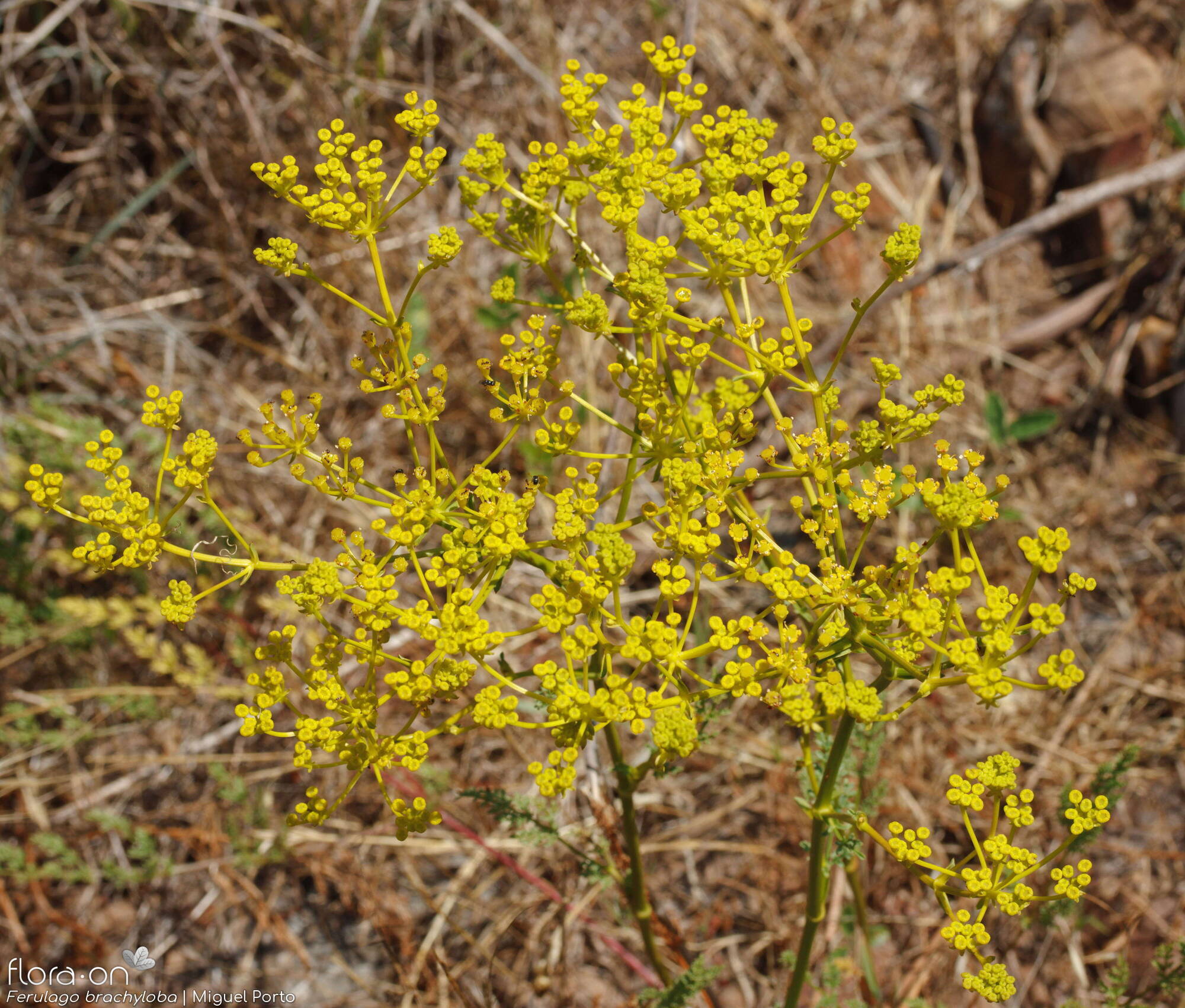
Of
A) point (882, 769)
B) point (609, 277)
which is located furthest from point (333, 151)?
point (882, 769)

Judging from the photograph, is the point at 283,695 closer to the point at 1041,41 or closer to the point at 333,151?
the point at 333,151

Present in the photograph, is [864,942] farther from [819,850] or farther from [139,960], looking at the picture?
[139,960]

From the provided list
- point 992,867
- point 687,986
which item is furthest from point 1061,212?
point 687,986

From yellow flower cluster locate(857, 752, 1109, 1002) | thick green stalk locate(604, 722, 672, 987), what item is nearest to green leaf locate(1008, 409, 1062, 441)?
yellow flower cluster locate(857, 752, 1109, 1002)

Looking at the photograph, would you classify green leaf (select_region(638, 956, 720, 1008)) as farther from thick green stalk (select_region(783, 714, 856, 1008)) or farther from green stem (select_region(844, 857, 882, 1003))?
green stem (select_region(844, 857, 882, 1003))

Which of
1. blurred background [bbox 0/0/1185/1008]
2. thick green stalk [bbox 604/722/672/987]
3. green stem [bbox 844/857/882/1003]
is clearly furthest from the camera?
Result: blurred background [bbox 0/0/1185/1008]

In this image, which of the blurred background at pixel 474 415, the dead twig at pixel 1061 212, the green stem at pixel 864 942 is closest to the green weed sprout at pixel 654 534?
the green stem at pixel 864 942
